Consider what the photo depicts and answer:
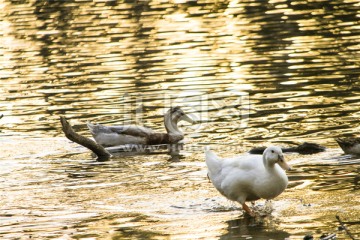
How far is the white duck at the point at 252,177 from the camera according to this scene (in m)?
12.3

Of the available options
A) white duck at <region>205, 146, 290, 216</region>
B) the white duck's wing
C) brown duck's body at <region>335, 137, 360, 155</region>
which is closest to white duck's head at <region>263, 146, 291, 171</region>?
white duck at <region>205, 146, 290, 216</region>

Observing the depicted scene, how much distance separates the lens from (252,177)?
1252cm

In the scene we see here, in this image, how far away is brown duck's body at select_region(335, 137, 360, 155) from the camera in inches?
615

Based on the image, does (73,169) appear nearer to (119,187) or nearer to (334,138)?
(119,187)

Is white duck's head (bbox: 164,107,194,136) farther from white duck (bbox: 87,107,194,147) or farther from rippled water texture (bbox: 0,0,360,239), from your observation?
rippled water texture (bbox: 0,0,360,239)

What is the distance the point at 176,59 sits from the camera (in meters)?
27.7

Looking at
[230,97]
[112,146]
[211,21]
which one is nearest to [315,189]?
[112,146]

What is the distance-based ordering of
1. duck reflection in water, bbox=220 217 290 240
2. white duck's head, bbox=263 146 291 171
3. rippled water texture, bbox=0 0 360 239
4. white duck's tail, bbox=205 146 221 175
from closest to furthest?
duck reflection in water, bbox=220 217 290 240, white duck's head, bbox=263 146 291 171, rippled water texture, bbox=0 0 360 239, white duck's tail, bbox=205 146 221 175

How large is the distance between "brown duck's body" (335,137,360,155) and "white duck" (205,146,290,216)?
3.21 meters

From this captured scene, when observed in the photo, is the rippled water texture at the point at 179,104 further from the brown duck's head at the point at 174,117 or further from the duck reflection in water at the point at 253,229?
the brown duck's head at the point at 174,117

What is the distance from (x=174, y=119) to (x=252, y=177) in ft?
23.0

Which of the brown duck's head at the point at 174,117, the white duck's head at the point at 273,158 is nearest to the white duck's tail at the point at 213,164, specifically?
the white duck's head at the point at 273,158

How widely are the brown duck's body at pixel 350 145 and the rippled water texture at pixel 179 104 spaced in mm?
179

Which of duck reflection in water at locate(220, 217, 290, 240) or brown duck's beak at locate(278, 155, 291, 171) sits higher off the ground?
brown duck's beak at locate(278, 155, 291, 171)
